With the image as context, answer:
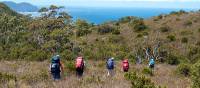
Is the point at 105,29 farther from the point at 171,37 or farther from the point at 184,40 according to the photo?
the point at 184,40

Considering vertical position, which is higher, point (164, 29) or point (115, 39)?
point (164, 29)

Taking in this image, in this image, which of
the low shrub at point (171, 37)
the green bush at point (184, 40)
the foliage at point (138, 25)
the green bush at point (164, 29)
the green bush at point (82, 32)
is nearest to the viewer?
the green bush at point (184, 40)

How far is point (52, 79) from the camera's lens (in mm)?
15484

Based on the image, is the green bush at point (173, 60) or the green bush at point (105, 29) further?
the green bush at point (105, 29)

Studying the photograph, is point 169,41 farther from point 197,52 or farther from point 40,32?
point 40,32

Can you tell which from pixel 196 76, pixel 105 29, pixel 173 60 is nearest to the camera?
pixel 196 76

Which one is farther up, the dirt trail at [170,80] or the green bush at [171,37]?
the dirt trail at [170,80]

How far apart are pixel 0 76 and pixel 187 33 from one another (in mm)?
40087

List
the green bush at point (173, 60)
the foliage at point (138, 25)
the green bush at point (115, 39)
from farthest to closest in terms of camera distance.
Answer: the foliage at point (138, 25) → the green bush at point (115, 39) → the green bush at point (173, 60)

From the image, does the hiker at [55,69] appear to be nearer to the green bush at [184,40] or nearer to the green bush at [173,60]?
the green bush at [173,60]

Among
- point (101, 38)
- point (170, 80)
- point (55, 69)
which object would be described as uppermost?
point (55, 69)

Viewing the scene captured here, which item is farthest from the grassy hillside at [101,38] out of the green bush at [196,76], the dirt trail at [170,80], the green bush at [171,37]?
the green bush at [196,76]

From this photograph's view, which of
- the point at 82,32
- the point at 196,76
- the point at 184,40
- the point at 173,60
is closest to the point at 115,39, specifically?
the point at 82,32

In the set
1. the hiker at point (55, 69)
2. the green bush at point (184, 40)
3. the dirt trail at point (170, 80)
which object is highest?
the hiker at point (55, 69)
